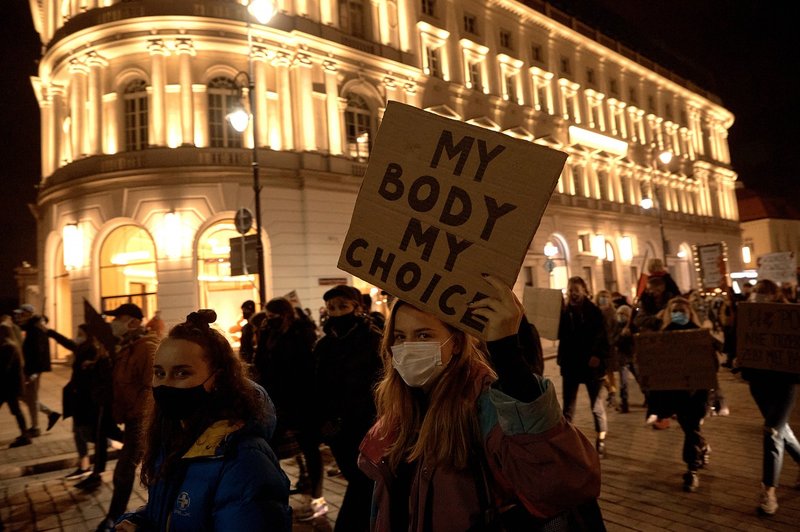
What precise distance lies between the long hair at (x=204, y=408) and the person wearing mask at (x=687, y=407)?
4.76 m

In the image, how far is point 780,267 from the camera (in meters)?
13.3

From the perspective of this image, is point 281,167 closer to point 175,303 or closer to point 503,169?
point 175,303

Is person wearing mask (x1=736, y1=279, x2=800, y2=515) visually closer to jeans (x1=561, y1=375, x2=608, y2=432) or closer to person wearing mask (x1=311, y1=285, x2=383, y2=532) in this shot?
jeans (x1=561, y1=375, x2=608, y2=432)

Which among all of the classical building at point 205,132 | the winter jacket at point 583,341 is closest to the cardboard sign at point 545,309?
the winter jacket at point 583,341

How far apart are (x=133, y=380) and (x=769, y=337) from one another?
584 cm

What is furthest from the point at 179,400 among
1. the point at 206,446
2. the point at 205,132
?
the point at 205,132

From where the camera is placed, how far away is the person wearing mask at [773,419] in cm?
457

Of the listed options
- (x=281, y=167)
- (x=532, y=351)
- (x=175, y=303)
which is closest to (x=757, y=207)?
(x=281, y=167)

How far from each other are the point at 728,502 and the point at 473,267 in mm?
4479

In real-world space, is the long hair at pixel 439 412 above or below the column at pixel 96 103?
below

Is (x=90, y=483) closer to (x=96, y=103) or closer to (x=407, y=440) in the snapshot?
(x=407, y=440)

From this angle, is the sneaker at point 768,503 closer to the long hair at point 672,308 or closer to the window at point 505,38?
the long hair at point 672,308

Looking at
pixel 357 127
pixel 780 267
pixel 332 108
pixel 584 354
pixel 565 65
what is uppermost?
pixel 565 65

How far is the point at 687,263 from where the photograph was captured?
4356cm
